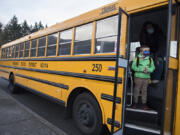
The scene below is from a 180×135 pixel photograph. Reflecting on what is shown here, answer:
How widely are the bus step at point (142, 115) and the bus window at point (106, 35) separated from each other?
1.03 meters

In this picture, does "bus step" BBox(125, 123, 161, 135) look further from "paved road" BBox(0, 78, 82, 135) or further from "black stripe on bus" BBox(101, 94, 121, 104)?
"paved road" BBox(0, 78, 82, 135)

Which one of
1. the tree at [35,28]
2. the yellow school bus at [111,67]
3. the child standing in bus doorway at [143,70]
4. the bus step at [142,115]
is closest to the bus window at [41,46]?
the yellow school bus at [111,67]

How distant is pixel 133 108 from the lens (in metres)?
2.35

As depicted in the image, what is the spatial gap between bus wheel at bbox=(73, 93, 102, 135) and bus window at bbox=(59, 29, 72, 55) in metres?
1.07

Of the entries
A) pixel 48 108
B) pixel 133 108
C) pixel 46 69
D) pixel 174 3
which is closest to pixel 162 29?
pixel 174 3

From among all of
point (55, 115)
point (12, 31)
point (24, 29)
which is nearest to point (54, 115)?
point (55, 115)

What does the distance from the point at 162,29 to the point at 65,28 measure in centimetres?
233

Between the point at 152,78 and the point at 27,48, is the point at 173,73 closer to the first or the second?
the point at 152,78

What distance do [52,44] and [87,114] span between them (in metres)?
2.02

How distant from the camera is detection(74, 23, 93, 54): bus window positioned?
2691 mm

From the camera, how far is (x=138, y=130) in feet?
6.65

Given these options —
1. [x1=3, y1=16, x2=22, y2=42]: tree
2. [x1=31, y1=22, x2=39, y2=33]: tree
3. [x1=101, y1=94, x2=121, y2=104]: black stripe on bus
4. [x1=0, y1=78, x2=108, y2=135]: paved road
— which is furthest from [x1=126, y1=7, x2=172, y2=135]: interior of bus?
[x1=31, y1=22, x2=39, y2=33]: tree

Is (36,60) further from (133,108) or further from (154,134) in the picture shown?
(154,134)

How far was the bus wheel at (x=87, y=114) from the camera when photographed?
2.42 meters
